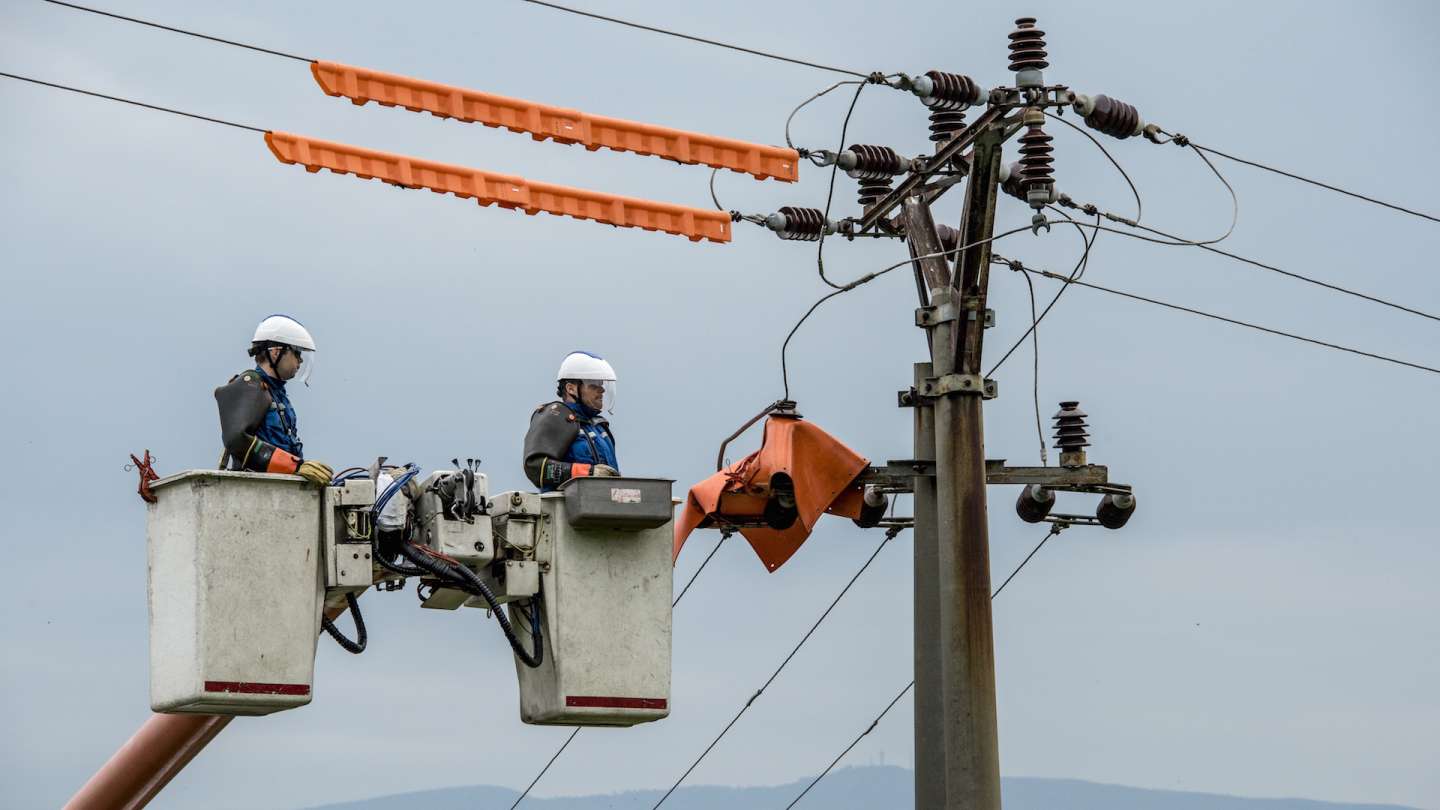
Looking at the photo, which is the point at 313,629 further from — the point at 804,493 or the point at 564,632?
the point at 804,493

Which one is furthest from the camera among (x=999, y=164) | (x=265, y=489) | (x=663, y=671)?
(x=999, y=164)

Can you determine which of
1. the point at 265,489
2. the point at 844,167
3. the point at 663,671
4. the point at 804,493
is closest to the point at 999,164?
the point at 844,167

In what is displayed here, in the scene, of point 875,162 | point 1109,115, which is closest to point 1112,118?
point 1109,115

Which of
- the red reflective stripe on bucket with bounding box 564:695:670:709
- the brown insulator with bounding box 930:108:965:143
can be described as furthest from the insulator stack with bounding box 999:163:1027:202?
the red reflective stripe on bucket with bounding box 564:695:670:709

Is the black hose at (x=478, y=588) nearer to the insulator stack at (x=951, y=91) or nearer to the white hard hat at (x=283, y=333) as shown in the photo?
the white hard hat at (x=283, y=333)

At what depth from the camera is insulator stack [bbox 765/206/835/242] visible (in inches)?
1095

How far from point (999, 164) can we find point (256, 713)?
328 inches

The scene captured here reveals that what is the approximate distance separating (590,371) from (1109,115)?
18.4 feet

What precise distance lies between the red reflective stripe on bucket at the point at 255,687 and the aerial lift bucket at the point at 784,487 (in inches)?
249

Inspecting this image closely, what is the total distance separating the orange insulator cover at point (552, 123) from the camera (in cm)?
2298

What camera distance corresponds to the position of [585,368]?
78.0ft

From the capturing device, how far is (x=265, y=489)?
21500 mm

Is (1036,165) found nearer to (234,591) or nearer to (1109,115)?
(1109,115)

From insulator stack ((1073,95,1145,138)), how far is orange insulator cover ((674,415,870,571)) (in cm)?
378
